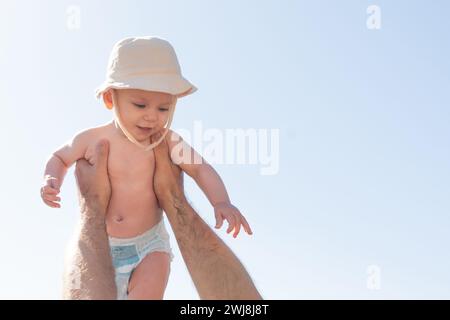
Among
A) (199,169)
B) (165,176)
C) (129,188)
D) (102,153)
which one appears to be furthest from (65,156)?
(199,169)

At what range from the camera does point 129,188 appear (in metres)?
3.43

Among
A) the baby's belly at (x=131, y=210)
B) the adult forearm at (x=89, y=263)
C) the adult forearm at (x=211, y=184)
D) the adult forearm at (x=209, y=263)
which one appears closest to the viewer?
the adult forearm at (x=89, y=263)

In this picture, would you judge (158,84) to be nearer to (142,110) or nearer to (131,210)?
(142,110)

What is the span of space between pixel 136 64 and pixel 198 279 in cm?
142

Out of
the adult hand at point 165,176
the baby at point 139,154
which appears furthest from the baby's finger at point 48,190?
the adult hand at point 165,176

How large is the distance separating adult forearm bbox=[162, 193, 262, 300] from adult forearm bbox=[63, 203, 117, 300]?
401 mm

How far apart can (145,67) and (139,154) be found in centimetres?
55

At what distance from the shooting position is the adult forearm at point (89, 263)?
2.27 metres

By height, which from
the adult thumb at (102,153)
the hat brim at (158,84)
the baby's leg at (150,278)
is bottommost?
the baby's leg at (150,278)

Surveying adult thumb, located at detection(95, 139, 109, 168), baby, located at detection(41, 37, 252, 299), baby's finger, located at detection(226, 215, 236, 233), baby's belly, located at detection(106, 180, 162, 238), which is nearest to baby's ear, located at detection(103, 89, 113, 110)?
baby, located at detection(41, 37, 252, 299)

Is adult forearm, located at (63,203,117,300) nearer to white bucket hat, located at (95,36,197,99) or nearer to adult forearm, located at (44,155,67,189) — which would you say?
adult forearm, located at (44,155,67,189)

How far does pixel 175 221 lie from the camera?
2.91 meters

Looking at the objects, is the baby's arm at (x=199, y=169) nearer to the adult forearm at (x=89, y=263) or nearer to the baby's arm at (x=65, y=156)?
the baby's arm at (x=65, y=156)
